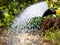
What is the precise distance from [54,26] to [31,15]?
1785 millimetres

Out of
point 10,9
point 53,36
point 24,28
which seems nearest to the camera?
point 53,36

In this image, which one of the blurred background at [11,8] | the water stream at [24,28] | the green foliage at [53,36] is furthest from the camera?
the blurred background at [11,8]

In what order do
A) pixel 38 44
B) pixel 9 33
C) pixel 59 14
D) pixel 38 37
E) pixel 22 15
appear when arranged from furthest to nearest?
pixel 22 15 < pixel 59 14 < pixel 9 33 < pixel 38 37 < pixel 38 44

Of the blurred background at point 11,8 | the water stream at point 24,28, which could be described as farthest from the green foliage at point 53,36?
the blurred background at point 11,8

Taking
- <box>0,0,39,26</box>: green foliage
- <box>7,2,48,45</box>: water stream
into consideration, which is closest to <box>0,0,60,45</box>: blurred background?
<box>0,0,39,26</box>: green foliage

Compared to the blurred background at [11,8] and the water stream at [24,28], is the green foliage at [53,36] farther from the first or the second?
the blurred background at [11,8]

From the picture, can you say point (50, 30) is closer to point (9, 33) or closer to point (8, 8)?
point (9, 33)

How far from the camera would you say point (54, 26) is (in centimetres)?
849

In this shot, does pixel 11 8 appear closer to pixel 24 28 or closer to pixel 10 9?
pixel 10 9

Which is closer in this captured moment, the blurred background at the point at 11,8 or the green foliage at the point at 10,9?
the blurred background at the point at 11,8

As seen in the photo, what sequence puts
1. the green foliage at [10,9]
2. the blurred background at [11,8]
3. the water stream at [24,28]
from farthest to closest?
the green foliage at [10,9]
the blurred background at [11,8]
the water stream at [24,28]

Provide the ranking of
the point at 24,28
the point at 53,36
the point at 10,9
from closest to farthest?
→ the point at 53,36 < the point at 24,28 < the point at 10,9

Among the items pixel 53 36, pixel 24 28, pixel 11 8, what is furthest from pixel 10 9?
pixel 53 36

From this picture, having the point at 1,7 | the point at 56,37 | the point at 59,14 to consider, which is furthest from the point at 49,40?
the point at 1,7
